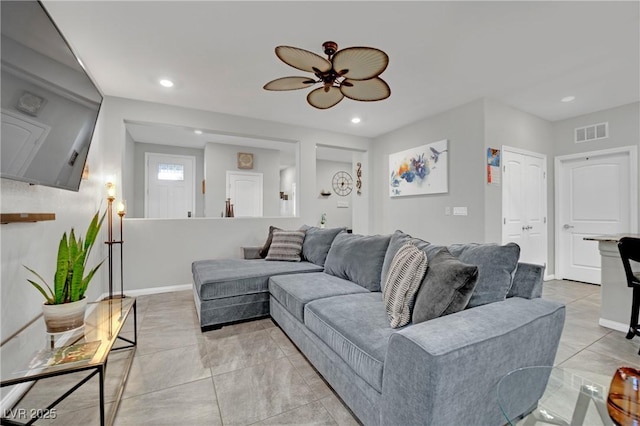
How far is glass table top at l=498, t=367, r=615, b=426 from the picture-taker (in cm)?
103

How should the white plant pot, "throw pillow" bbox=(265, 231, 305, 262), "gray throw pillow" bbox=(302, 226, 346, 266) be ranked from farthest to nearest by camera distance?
"throw pillow" bbox=(265, 231, 305, 262) < "gray throw pillow" bbox=(302, 226, 346, 266) < the white plant pot

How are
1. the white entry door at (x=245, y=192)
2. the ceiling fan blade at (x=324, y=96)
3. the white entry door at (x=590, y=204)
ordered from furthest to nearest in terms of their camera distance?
1. the white entry door at (x=245, y=192)
2. the white entry door at (x=590, y=204)
3. the ceiling fan blade at (x=324, y=96)

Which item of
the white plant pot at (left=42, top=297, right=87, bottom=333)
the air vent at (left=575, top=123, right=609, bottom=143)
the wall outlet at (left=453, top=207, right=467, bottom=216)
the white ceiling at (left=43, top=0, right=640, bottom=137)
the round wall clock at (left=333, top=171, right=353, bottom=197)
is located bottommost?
the white plant pot at (left=42, top=297, right=87, bottom=333)

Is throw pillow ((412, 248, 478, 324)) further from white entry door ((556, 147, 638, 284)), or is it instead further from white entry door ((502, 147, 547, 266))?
white entry door ((556, 147, 638, 284))

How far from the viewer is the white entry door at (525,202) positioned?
3.84 meters

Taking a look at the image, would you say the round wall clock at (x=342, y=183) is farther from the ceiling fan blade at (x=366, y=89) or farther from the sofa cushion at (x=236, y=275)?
the ceiling fan blade at (x=366, y=89)

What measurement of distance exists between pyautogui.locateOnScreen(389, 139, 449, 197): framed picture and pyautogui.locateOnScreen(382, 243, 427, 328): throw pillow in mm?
2794

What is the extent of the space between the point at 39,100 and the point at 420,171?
4313 mm

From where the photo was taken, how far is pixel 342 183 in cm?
809

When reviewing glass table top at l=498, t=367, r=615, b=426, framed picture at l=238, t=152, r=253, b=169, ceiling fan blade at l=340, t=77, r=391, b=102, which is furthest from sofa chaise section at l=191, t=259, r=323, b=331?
framed picture at l=238, t=152, r=253, b=169

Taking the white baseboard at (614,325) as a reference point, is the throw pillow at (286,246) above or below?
above

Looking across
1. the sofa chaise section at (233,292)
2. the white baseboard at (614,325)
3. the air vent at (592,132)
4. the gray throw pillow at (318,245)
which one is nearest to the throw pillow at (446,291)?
the sofa chaise section at (233,292)

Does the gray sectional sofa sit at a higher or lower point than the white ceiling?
lower

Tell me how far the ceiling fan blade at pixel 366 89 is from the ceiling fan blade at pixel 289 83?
30 cm
